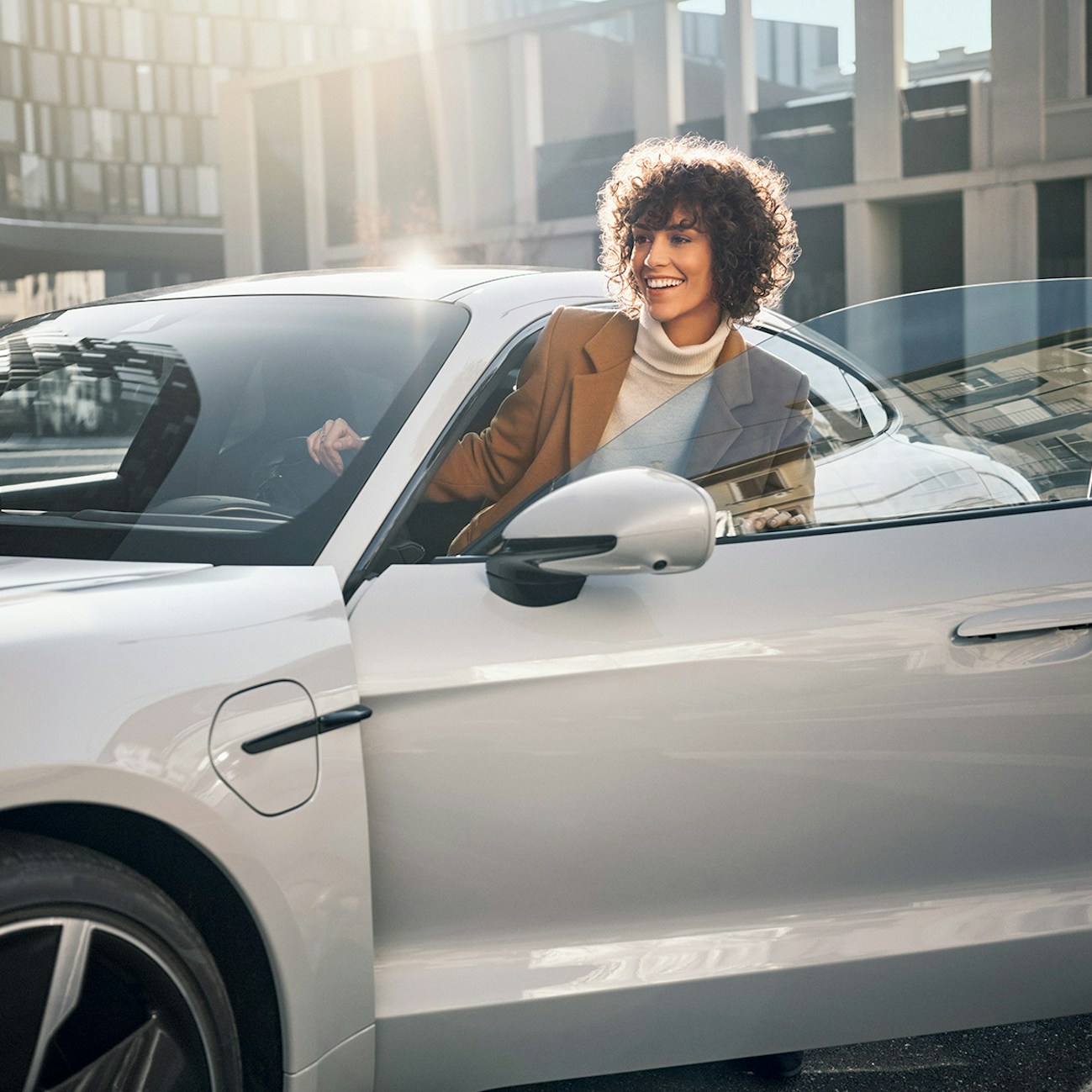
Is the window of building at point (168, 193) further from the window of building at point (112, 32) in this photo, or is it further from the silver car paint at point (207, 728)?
the silver car paint at point (207, 728)

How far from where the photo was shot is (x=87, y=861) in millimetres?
1636

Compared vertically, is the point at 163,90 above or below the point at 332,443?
above

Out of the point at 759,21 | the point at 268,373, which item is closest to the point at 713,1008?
the point at 268,373

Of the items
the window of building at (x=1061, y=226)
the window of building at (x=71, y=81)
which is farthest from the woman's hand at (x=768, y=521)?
the window of building at (x=71, y=81)

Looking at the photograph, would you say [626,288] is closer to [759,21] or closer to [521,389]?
[521,389]

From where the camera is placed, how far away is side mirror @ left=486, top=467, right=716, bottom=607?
6.06ft

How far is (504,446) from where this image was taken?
8.34ft

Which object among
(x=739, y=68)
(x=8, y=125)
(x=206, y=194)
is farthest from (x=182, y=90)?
(x=739, y=68)

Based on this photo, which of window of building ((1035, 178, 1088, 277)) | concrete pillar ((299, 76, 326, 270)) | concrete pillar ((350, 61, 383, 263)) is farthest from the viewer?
concrete pillar ((299, 76, 326, 270))

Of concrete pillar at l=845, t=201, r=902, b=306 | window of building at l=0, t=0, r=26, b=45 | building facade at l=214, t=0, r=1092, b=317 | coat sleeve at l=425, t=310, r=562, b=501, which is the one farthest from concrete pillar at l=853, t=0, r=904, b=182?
window of building at l=0, t=0, r=26, b=45

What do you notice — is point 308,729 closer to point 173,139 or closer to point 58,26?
point 173,139

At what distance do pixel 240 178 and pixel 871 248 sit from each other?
81.4 feet

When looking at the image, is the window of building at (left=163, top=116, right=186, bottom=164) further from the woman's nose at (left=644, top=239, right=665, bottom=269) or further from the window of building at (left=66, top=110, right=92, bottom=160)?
the woman's nose at (left=644, top=239, right=665, bottom=269)

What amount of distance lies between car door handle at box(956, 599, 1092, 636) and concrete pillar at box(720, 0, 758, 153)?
3182 cm
